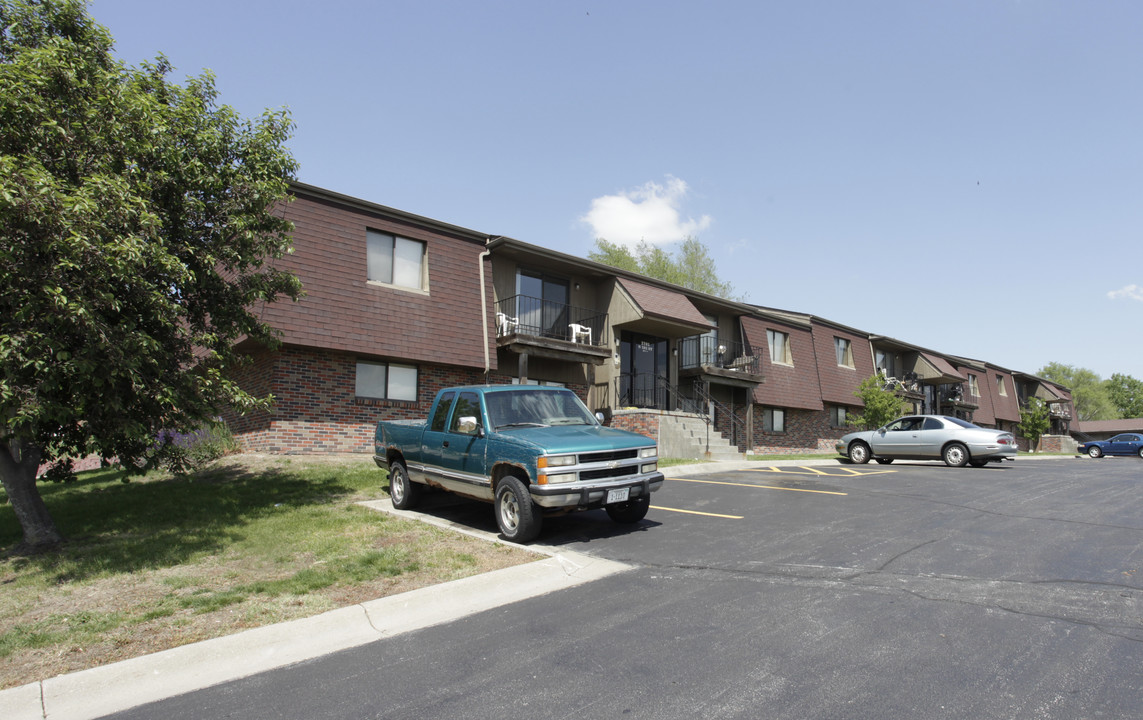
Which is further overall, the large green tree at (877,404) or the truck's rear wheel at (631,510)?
the large green tree at (877,404)

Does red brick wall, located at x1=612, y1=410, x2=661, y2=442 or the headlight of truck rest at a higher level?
red brick wall, located at x1=612, y1=410, x2=661, y2=442

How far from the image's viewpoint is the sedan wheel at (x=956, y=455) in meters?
18.6

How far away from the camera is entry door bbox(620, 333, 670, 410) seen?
73.6 ft

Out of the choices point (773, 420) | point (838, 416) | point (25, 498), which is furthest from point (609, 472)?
point (838, 416)

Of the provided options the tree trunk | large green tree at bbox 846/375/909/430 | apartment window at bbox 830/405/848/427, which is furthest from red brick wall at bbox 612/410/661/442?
apartment window at bbox 830/405/848/427

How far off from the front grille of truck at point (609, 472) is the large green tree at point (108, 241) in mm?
5000

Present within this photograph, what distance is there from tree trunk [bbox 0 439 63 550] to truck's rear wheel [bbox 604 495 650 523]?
6.82m

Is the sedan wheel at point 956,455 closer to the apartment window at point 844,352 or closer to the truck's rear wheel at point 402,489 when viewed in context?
the apartment window at point 844,352

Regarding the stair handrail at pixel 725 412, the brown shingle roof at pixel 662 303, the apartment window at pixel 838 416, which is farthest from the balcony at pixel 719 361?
the apartment window at pixel 838 416

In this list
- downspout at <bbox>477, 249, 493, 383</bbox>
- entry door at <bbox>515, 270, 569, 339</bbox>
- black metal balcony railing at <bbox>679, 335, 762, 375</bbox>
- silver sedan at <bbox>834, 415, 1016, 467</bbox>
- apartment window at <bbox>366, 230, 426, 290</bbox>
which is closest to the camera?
apartment window at <bbox>366, 230, 426, 290</bbox>

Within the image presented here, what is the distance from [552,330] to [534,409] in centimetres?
1185

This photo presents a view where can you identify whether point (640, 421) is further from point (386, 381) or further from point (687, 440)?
point (386, 381)

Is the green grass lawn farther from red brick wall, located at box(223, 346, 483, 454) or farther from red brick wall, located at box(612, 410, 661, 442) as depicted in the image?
red brick wall, located at box(612, 410, 661, 442)

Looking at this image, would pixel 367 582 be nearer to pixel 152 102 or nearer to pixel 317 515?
pixel 317 515
